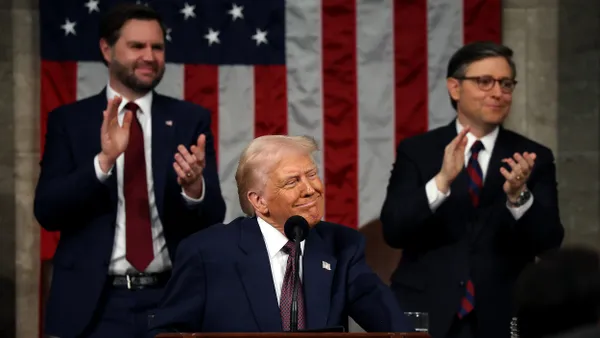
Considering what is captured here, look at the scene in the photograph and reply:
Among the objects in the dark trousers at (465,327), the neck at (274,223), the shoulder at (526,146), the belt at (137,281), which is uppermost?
the shoulder at (526,146)

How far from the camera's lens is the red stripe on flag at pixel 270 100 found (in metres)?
6.47

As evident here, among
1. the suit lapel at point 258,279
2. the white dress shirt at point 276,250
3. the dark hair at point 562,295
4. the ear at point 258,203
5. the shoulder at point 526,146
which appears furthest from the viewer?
the shoulder at point 526,146

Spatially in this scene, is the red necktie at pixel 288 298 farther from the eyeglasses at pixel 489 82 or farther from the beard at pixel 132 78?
the eyeglasses at pixel 489 82

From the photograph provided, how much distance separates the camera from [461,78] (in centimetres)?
538

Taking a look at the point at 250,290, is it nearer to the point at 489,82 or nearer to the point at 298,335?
the point at 298,335

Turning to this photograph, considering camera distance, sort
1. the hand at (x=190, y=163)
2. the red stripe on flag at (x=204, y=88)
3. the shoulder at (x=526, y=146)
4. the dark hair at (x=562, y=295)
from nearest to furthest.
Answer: the dark hair at (x=562, y=295)
the hand at (x=190, y=163)
the shoulder at (x=526, y=146)
the red stripe on flag at (x=204, y=88)

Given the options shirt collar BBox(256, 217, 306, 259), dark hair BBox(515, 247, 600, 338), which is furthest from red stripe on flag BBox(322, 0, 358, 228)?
dark hair BBox(515, 247, 600, 338)

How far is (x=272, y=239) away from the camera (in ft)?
13.2

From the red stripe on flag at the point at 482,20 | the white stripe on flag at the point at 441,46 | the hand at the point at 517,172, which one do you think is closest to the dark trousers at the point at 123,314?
the hand at the point at 517,172

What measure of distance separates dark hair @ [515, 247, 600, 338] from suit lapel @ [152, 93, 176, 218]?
3.10m

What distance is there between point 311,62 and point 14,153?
1628 mm

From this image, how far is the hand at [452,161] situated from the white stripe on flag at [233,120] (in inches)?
67.1

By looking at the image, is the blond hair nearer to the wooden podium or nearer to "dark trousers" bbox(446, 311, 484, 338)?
the wooden podium

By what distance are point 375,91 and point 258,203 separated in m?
2.57
